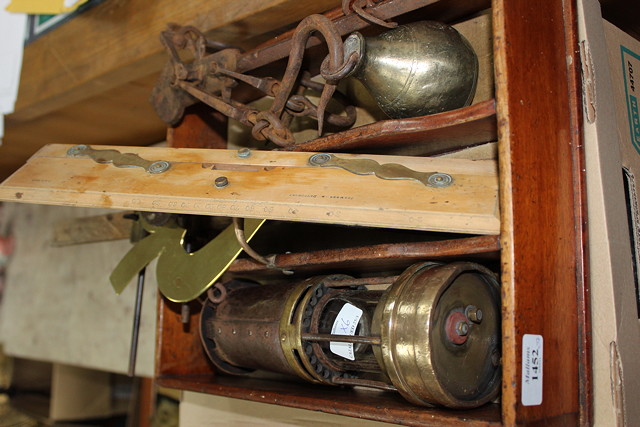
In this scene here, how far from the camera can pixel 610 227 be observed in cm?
100

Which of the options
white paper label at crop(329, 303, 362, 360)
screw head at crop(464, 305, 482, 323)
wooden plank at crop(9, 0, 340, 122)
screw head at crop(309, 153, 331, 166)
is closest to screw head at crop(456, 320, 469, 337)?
screw head at crop(464, 305, 482, 323)

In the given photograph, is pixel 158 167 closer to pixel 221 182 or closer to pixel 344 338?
pixel 221 182

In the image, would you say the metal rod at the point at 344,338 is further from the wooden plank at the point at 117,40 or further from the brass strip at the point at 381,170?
the wooden plank at the point at 117,40

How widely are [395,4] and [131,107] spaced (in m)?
1.07

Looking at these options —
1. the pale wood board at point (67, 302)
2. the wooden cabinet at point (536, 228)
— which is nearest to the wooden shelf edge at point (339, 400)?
the wooden cabinet at point (536, 228)

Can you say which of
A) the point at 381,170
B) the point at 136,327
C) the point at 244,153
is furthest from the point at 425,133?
the point at 136,327

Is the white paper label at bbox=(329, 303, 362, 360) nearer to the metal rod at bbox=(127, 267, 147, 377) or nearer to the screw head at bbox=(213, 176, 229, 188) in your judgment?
the screw head at bbox=(213, 176, 229, 188)

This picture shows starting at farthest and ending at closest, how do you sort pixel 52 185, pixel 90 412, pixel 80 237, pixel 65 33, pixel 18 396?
pixel 18 396, pixel 90 412, pixel 80 237, pixel 65 33, pixel 52 185

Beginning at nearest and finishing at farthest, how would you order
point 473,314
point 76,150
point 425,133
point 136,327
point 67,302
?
point 473,314 → point 425,133 → point 76,150 → point 136,327 → point 67,302

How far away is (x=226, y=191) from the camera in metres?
1.09

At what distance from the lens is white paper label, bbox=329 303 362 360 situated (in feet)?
3.79

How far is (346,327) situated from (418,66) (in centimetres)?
49

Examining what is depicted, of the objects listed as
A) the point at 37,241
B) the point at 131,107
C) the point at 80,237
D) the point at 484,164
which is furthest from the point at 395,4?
the point at 37,241

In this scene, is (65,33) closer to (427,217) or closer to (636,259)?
(427,217)
